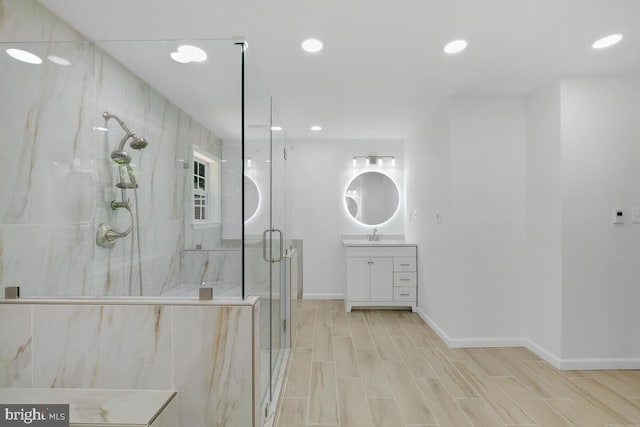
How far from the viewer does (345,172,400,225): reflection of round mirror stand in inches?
197

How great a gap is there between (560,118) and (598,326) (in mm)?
1637

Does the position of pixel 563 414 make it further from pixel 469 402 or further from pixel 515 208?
pixel 515 208

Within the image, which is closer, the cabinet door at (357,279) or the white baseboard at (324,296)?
the cabinet door at (357,279)

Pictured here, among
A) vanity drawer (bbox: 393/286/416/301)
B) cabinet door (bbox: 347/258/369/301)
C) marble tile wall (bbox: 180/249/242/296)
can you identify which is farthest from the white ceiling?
vanity drawer (bbox: 393/286/416/301)

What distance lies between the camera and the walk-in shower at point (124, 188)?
156 centimetres

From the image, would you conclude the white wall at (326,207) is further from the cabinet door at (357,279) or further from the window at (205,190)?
the window at (205,190)

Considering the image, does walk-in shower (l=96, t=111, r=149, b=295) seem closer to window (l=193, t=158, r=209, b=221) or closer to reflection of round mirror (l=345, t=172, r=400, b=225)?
window (l=193, t=158, r=209, b=221)

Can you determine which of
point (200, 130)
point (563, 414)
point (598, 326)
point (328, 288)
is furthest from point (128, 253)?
point (328, 288)

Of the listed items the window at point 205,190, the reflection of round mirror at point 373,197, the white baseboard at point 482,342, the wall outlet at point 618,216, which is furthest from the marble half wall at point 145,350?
the reflection of round mirror at point 373,197

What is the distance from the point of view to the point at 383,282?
168 inches

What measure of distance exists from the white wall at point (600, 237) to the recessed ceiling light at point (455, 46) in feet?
3.56

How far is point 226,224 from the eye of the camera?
1.55 m

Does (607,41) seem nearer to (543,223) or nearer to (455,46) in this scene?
(455,46)

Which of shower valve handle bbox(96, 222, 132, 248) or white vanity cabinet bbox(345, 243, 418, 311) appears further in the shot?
white vanity cabinet bbox(345, 243, 418, 311)
